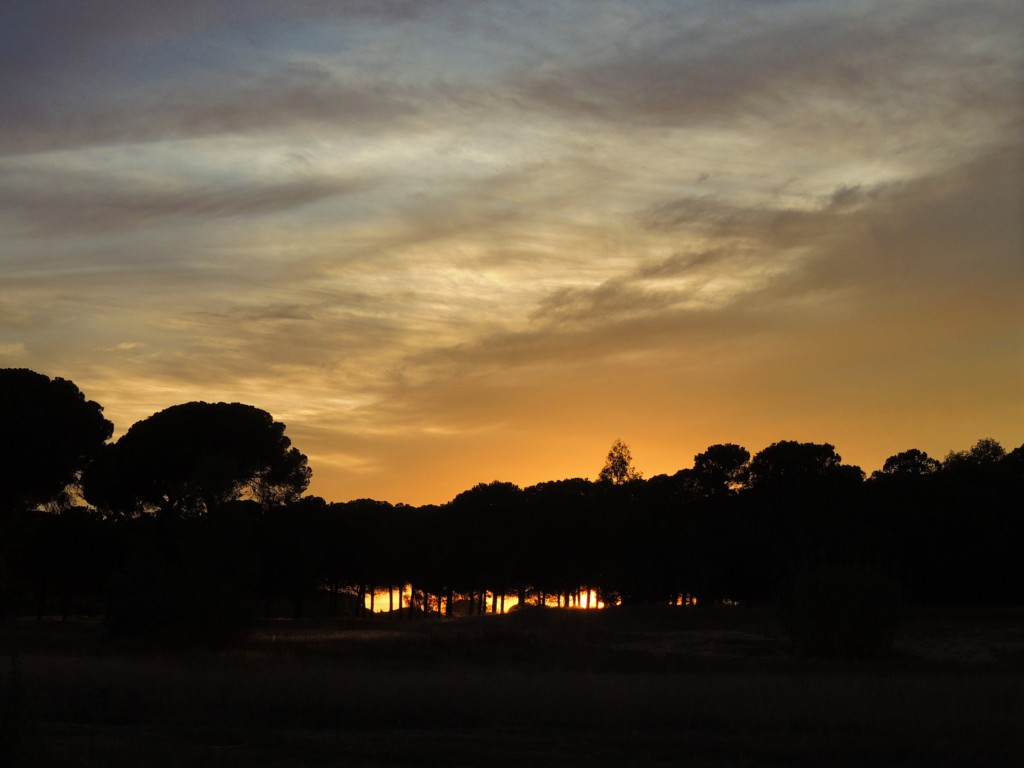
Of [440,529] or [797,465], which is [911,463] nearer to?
[797,465]

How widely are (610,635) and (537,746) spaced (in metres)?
37.7

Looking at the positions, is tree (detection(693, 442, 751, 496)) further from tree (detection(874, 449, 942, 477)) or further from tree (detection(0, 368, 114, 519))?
tree (detection(0, 368, 114, 519))

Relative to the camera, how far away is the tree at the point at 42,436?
2095 inches

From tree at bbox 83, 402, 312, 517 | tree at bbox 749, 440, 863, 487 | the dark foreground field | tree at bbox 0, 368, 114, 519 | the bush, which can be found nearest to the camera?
the dark foreground field

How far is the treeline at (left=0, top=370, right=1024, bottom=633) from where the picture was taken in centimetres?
4166

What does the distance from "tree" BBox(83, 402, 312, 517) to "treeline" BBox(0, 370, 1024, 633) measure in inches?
4.0

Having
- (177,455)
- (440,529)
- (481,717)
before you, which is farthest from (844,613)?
(440,529)

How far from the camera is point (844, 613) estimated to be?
4075 centimetres

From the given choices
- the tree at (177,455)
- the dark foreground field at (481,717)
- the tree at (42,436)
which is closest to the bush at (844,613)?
the dark foreground field at (481,717)

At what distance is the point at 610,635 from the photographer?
5353 centimetres

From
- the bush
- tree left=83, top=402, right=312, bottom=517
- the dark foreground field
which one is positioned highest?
tree left=83, top=402, right=312, bottom=517

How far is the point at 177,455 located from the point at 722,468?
44.4 metres

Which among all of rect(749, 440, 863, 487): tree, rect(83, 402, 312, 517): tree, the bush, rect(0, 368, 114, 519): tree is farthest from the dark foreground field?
rect(749, 440, 863, 487): tree

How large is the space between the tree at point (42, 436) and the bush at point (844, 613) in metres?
34.7
